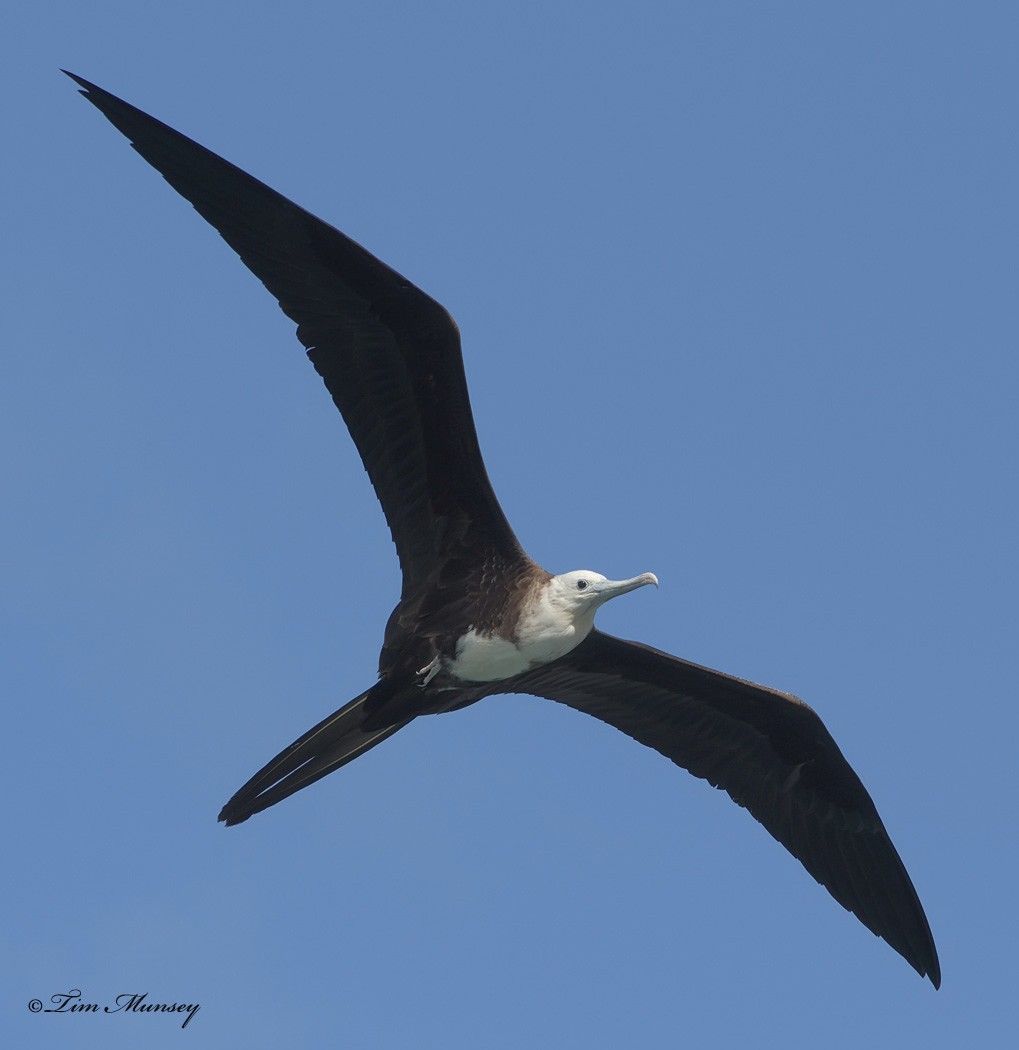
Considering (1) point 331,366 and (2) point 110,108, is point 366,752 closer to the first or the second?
(1) point 331,366

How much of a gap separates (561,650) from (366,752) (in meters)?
0.97

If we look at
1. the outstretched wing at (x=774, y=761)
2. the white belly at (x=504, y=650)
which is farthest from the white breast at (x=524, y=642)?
the outstretched wing at (x=774, y=761)

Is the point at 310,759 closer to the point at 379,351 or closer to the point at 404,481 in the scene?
the point at 404,481

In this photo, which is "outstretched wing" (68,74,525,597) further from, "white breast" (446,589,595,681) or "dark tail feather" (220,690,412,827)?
"dark tail feather" (220,690,412,827)

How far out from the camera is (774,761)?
372 inches

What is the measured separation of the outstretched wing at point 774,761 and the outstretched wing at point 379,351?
1105 millimetres

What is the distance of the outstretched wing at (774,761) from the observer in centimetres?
916

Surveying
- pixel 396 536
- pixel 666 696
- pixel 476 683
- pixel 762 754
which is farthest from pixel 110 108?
pixel 762 754

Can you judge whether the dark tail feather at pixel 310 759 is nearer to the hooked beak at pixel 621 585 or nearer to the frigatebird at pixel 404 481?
the frigatebird at pixel 404 481

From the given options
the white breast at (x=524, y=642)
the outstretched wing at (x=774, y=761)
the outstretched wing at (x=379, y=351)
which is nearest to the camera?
the outstretched wing at (x=379, y=351)

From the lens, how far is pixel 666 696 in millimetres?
9266

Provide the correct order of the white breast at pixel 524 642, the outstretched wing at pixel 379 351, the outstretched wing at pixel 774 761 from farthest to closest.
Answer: the outstretched wing at pixel 774 761
the white breast at pixel 524 642
the outstretched wing at pixel 379 351

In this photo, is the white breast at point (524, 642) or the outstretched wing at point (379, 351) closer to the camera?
the outstretched wing at point (379, 351)

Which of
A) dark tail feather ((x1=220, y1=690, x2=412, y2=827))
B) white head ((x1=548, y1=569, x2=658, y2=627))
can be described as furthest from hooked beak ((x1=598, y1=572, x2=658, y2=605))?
dark tail feather ((x1=220, y1=690, x2=412, y2=827))
